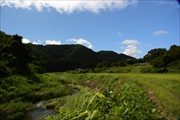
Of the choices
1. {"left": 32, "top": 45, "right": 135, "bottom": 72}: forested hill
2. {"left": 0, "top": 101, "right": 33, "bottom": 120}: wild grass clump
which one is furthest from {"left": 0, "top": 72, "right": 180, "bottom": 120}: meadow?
{"left": 32, "top": 45, "right": 135, "bottom": 72}: forested hill

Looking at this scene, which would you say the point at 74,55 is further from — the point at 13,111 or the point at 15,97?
the point at 13,111

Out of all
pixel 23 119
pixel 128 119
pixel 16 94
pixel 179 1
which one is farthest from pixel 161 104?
pixel 16 94

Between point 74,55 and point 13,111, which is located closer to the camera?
point 13,111

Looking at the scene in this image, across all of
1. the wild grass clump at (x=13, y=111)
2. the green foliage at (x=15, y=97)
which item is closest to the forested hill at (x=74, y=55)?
the green foliage at (x=15, y=97)

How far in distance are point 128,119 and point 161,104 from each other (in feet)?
41.9

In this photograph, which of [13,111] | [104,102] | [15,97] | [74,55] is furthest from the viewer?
[74,55]

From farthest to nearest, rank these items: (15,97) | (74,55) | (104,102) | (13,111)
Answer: (74,55) → (15,97) → (13,111) → (104,102)

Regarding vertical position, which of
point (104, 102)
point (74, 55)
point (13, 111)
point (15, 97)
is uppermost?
point (74, 55)

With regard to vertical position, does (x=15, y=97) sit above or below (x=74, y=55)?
below

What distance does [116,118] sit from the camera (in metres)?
1.63

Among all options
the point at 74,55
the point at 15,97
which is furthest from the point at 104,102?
the point at 74,55

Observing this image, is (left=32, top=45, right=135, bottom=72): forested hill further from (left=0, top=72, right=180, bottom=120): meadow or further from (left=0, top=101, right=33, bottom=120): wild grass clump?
(left=0, top=101, right=33, bottom=120): wild grass clump

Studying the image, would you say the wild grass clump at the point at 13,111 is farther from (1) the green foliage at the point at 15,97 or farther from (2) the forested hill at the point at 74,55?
(2) the forested hill at the point at 74,55

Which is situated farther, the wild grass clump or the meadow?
the wild grass clump
